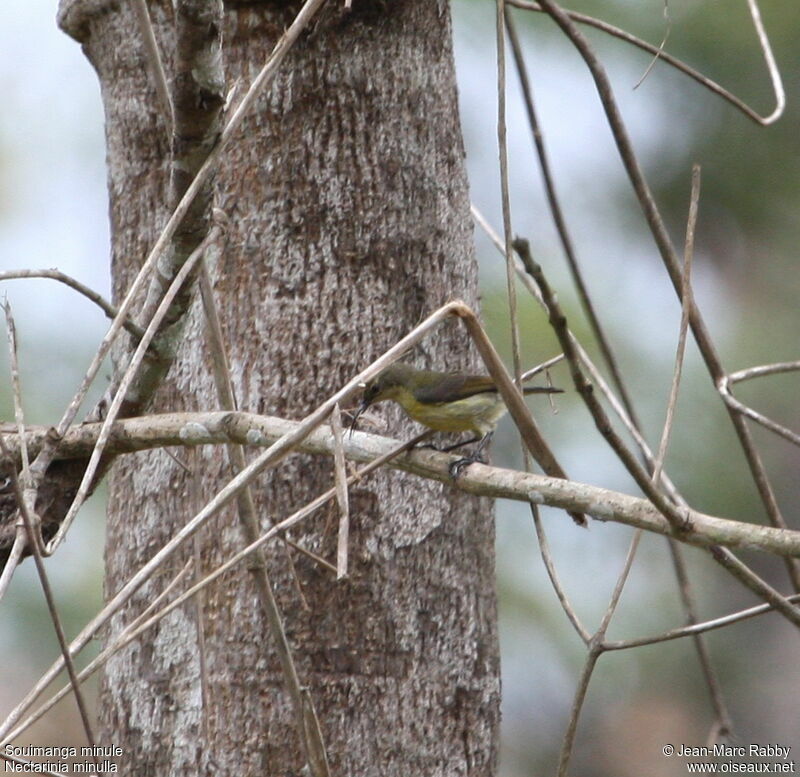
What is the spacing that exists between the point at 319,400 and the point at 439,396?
1.20 feet

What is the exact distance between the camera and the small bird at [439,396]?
265 cm

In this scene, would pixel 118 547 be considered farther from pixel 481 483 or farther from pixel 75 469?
pixel 481 483

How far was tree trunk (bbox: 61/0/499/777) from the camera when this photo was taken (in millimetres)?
2428

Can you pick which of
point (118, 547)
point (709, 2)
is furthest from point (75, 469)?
point (709, 2)

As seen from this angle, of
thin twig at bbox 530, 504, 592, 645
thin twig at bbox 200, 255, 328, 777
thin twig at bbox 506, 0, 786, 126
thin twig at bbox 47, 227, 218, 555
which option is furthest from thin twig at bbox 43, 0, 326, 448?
thin twig at bbox 506, 0, 786, 126

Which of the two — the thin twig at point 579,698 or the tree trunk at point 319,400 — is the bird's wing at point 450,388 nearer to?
the tree trunk at point 319,400

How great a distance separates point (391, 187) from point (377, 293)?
0.29m

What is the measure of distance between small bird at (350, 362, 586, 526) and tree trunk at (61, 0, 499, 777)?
7 cm

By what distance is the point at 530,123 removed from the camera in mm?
2449

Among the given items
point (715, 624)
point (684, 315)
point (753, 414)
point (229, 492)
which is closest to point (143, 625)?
point (229, 492)

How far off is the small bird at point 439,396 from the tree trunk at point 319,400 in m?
0.07

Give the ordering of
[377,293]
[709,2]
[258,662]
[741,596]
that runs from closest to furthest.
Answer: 1. [258,662]
2. [377,293]
3. [709,2]
4. [741,596]

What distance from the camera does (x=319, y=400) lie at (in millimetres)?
2543

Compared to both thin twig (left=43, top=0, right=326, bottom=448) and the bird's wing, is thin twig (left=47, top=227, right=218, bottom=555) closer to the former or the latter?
thin twig (left=43, top=0, right=326, bottom=448)
